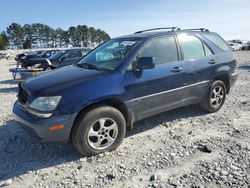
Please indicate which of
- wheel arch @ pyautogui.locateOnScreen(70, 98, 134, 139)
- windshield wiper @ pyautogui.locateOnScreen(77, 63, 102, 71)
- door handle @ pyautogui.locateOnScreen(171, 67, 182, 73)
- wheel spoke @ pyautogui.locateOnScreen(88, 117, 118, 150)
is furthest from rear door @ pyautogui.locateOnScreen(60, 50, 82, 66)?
wheel spoke @ pyautogui.locateOnScreen(88, 117, 118, 150)

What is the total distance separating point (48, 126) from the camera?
10.3 feet

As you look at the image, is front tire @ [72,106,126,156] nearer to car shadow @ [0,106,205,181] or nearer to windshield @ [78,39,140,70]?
car shadow @ [0,106,205,181]

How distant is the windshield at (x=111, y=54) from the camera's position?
3855 millimetres

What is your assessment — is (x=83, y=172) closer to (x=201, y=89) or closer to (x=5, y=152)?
(x=5, y=152)

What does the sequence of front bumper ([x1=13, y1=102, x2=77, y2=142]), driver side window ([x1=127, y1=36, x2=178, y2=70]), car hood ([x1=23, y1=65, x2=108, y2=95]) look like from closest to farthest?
front bumper ([x1=13, y1=102, x2=77, y2=142]), car hood ([x1=23, y1=65, x2=108, y2=95]), driver side window ([x1=127, y1=36, x2=178, y2=70])

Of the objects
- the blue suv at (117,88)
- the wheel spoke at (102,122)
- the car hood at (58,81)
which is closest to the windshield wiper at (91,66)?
the blue suv at (117,88)

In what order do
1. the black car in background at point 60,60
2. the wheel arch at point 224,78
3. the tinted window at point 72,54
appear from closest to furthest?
the wheel arch at point 224,78 → the black car in background at point 60,60 → the tinted window at point 72,54

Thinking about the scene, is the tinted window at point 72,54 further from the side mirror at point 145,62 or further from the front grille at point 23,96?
the side mirror at point 145,62

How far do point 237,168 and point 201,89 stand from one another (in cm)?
196

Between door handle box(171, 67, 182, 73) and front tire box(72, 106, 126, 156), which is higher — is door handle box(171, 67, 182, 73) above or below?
above

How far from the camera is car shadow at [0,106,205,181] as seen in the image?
3361mm

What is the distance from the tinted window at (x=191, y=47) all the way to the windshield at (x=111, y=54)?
0.99m

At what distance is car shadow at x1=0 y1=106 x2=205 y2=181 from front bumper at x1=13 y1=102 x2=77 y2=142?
0.47 meters

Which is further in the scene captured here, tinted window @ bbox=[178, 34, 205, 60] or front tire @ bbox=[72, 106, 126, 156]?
tinted window @ bbox=[178, 34, 205, 60]
